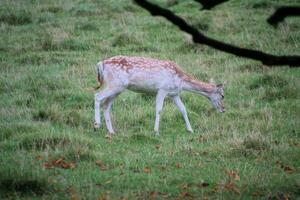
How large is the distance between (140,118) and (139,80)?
0.74 meters

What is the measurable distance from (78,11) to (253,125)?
39.8 ft

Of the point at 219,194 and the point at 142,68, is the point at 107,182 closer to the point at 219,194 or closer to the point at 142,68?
the point at 219,194

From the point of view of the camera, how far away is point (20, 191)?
6.69 metres

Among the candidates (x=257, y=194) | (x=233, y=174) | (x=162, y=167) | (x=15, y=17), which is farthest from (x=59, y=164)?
(x=15, y=17)

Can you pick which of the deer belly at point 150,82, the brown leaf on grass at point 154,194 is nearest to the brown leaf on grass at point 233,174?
the brown leaf on grass at point 154,194

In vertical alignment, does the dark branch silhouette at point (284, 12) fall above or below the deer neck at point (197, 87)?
above

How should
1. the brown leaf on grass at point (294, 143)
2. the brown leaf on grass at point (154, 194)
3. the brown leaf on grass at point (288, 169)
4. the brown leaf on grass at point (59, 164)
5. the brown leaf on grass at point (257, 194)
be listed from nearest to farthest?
the brown leaf on grass at point (154, 194) → the brown leaf on grass at point (257, 194) → the brown leaf on grass at point (59, 164) → the brown leaf on grass at point (288, 169) → the brown leaf on grass at point (294, 143)

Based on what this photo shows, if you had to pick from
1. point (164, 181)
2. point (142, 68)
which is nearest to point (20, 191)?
point (164, 181)

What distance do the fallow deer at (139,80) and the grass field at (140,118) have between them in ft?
1.09

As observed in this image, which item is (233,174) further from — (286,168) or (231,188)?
(286,168)

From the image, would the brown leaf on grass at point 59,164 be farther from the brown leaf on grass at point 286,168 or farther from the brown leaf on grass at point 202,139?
the brown leaf on grass at point 286,168

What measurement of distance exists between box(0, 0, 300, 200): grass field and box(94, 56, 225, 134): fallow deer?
1.09 feet

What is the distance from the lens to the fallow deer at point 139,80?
34.9 ft

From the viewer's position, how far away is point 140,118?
11.1 metres
